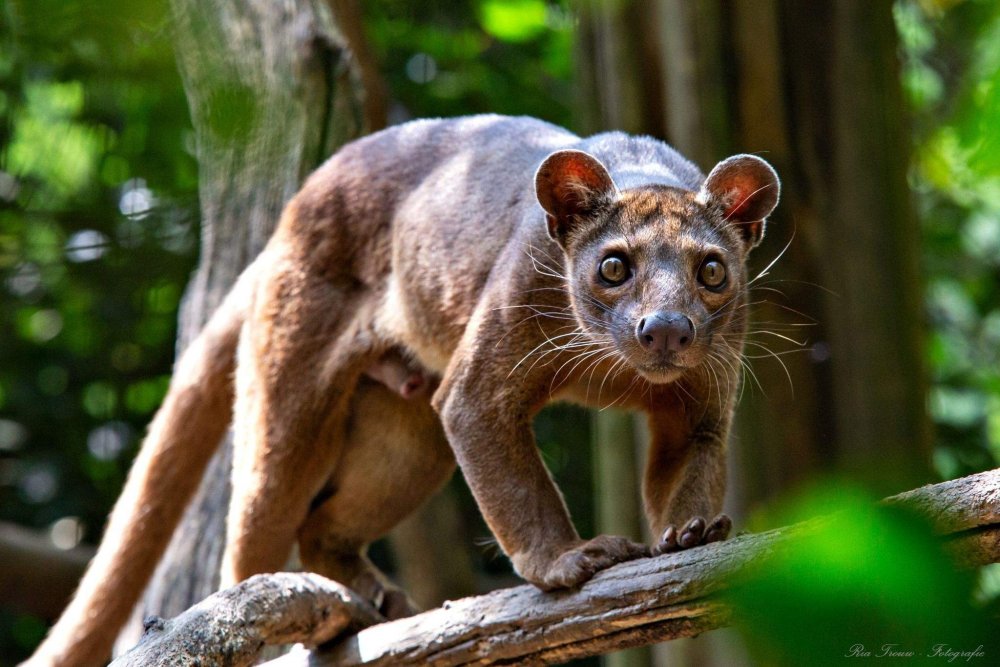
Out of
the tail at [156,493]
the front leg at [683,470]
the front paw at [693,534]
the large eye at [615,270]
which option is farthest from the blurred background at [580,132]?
the large eye at [615,270]

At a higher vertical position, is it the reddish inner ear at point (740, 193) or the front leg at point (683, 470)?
the reddish inner ear at point (740, 193)

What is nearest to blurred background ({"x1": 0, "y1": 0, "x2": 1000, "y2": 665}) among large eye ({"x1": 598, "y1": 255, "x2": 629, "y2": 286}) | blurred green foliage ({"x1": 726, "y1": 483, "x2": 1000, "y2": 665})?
large eye ({"x1": 598, "y1": 255, "x2": 629, "y2": 286})

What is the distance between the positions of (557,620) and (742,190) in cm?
149

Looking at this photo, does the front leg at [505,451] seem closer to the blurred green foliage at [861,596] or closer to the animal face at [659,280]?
the animal face at [659,280]

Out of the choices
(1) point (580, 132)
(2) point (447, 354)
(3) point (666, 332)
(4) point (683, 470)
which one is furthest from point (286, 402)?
(1) point (580, 132)

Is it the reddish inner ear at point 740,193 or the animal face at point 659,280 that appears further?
the reddish inner ear at point 740,193

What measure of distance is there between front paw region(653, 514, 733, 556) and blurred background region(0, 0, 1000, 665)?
96 centimetres

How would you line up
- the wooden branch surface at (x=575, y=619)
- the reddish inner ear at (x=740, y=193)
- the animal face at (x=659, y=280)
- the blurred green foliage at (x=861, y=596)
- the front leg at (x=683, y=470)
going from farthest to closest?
the reddish inner ear at (x=740, y=193) → the front leg at (x=683, y=470) → the animal face at (x=659, y=280) → the wooden branch surface at (x=575, y=619) → the blurred green foliage at (x=861, y=596)

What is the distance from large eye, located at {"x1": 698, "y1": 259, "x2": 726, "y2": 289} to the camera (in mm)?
3451

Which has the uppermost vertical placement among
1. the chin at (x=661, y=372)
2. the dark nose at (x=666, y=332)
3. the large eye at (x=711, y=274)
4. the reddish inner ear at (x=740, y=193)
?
the reddish inner ear at (x=740, y=193)

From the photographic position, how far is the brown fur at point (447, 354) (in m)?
3.52

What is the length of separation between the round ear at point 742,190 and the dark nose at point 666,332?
0.62 metres

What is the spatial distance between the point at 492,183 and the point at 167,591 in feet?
7.47

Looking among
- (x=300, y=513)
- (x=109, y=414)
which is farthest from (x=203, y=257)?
(x=109, y=414)
